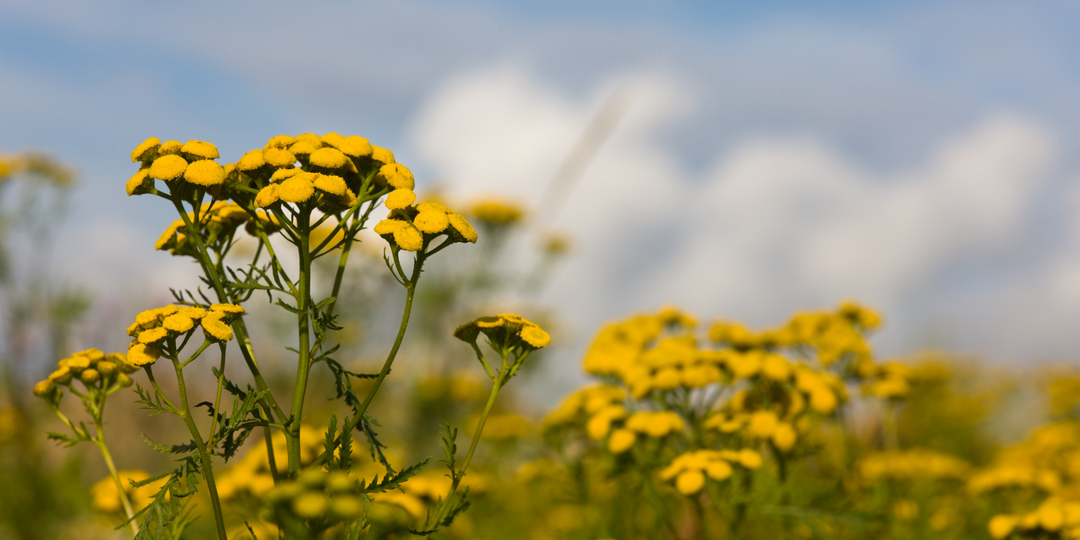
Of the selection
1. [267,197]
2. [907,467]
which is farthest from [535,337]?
[907,467]

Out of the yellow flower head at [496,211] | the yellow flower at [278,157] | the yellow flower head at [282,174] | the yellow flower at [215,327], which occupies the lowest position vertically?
the yellow flower at [215,327]

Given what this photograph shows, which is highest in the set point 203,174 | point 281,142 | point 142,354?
point 281,142

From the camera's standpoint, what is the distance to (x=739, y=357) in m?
3.43

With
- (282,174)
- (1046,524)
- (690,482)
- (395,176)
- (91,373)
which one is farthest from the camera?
(1046,524)

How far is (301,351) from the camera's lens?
2.01m

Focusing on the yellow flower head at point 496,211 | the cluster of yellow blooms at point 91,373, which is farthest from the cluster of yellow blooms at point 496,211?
the cluster of yellow blooms at point 91,373

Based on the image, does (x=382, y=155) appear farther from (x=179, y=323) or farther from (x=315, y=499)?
(x=315, y=499)

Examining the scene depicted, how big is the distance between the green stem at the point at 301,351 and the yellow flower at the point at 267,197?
11 centimetres

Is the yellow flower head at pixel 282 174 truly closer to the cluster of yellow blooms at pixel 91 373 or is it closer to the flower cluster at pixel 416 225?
the flower cluster at pixel 416 225

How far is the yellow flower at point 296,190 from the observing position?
6.08 ft

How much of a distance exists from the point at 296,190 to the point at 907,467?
4.95 metres

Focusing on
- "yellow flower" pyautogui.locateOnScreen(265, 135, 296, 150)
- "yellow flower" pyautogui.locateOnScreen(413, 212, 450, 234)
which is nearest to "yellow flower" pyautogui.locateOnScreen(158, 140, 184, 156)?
"yellow flower" pyautogui.locateOnScreen(265, 135, 296, 150)

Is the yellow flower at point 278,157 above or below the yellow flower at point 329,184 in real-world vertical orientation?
above

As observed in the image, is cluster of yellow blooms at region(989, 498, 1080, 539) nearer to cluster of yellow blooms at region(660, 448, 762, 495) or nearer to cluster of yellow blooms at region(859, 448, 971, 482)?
cluster of yellow blooms at region(660, 448, 762, 495)
